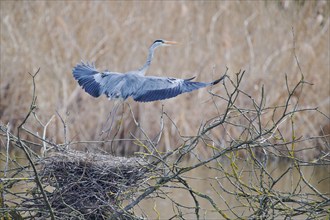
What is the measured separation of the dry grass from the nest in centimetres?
430

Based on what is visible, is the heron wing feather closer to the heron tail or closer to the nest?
the heron tail

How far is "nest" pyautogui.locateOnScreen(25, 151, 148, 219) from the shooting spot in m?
4.56

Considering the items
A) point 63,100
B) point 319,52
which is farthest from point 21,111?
point 319,52

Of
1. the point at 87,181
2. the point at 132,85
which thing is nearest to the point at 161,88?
the point at 132,85

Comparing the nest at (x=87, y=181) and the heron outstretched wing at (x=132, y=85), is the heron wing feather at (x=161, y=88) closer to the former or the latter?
the heron outstretched wing at (x=132, y=85)

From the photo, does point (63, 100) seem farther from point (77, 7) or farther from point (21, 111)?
point (77, 7)

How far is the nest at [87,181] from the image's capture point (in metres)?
4.56

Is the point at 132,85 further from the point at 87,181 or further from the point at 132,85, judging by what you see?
the point at 87,181

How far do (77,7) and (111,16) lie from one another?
392 mm

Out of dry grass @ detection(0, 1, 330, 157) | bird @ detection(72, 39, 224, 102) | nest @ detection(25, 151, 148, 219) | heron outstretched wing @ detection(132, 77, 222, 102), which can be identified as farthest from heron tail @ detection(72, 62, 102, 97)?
dry grass @ detection(0, 1, 330, 157)

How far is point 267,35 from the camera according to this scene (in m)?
10.1

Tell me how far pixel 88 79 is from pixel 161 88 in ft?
1.97

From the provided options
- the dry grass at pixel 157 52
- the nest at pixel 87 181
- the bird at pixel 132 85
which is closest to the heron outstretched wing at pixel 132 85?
the bird at pixel 132 85

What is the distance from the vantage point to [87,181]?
4.57 meters
